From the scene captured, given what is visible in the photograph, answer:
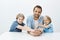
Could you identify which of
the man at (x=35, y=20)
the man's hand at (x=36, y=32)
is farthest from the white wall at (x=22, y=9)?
the man's hand at (x=36, y=32)

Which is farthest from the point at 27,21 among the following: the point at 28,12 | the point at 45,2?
the point at 45,2

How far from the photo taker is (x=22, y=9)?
1.24 m

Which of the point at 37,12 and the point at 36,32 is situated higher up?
the point at 37,12

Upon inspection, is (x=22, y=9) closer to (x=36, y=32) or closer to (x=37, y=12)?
(x=37, y=12)

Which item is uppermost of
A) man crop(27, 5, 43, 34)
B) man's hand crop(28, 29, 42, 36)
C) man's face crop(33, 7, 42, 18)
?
man's face crop(33, 7, 42, 18)

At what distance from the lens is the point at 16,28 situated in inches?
41.9

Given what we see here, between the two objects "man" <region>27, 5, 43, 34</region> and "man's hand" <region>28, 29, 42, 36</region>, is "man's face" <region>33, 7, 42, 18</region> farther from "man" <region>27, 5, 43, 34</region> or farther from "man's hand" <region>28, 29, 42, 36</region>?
"man's hand" <region>28, 29, 42, 36</region>

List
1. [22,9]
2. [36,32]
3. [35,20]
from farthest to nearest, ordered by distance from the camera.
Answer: [22,9], [35,20], [36,32]

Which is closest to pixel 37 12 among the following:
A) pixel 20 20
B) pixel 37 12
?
pixel 37 12

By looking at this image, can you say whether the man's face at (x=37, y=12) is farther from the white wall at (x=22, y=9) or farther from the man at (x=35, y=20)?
the white wall at (x=22, y=9)

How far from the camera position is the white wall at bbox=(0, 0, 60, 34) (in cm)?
124

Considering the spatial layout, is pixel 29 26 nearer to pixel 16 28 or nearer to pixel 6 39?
pixel 16 28

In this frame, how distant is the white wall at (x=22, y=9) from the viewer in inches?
48.7

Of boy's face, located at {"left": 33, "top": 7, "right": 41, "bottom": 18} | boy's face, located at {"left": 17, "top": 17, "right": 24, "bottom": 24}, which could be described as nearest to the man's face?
boy's face, located at {"left": 33, "top": 7, "right": 41, "bottom": 18}
